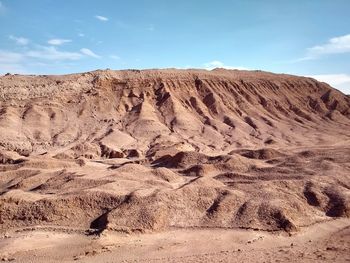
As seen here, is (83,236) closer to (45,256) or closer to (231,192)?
(45,256)

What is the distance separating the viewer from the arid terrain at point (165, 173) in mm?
22031

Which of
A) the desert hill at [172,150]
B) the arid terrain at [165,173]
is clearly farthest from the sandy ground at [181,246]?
the desert hill at [172,150]

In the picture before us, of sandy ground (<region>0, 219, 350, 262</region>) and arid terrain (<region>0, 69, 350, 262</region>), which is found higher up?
arid terrain (<region>0, 69, 350, 262</region>)

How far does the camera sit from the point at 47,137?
5406 cm

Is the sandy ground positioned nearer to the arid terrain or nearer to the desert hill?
the arid terrain

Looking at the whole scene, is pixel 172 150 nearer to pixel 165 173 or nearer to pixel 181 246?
pixel 165 173

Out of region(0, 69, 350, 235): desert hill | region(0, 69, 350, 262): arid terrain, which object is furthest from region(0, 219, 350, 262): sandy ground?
region(0, 69, 350, 235): desert hill

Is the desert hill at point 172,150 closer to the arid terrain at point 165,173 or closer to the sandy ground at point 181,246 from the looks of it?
the arid terrain at point 165,173

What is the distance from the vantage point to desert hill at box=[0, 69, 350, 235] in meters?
25.3

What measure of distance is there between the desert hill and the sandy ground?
878 millimetres

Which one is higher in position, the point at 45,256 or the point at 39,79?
the point at 39,79

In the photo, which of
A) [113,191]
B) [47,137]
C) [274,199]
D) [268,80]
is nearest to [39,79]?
[47,137]

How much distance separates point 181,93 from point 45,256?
50.4 m

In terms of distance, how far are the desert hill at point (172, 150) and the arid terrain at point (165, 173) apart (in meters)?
0.13
